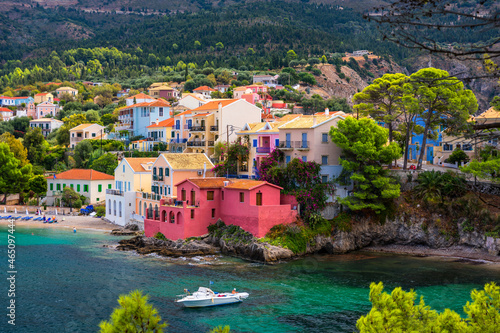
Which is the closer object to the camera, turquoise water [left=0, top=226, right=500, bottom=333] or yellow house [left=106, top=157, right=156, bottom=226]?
turquoise water [left=0, top=226, right=500, bottom=333]

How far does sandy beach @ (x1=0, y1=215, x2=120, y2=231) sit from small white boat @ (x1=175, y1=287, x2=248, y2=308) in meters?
24.8

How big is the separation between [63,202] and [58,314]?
36.5m

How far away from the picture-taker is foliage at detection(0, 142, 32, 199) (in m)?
59.6

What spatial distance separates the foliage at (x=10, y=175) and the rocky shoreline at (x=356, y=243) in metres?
25.0

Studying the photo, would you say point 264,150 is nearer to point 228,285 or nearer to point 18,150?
point 228,285

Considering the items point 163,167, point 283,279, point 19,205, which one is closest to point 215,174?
point 163,167

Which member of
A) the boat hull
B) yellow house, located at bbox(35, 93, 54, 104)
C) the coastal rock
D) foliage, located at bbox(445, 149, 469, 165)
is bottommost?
the boat hull

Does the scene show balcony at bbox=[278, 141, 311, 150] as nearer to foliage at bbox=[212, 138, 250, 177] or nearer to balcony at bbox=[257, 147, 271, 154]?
balcony at bbox=[257, 147, 271, 154]

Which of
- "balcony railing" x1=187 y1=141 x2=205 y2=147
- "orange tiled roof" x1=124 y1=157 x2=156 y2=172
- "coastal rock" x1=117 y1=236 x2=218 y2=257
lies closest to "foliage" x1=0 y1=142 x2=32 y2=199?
"orange tiled roof" x1=124 y1=157 x2=156 y2=172

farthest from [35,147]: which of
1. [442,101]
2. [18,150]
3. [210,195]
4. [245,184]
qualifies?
[442,101]

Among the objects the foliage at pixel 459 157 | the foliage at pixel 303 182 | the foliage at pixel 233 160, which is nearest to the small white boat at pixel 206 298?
the foliage at pixel 303 182

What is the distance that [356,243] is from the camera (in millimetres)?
39562

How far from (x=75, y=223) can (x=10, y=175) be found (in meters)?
12.7

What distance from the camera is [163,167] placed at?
4594 cm
